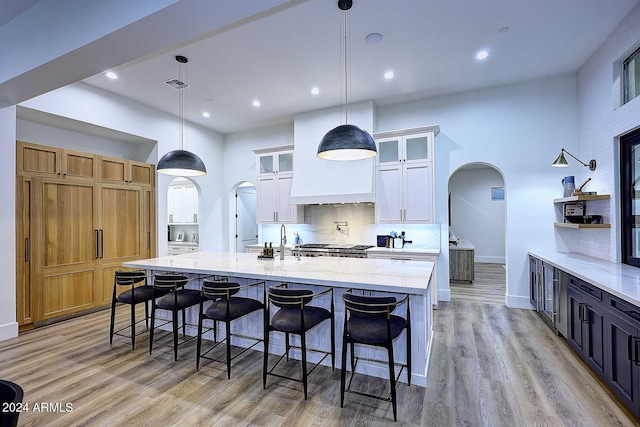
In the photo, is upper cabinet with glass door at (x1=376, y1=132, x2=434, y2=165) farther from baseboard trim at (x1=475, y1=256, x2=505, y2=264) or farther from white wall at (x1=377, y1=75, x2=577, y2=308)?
baseboard trim at (x1=475, y1=256, x2=505, y2=264)

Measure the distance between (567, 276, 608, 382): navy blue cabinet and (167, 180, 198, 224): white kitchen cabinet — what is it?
23.2 ft

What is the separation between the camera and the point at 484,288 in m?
5.91

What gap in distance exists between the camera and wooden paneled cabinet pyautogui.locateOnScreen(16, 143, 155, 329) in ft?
12.7

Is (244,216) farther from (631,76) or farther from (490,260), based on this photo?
(490,260)

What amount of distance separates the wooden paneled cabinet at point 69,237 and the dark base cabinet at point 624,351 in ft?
19.9

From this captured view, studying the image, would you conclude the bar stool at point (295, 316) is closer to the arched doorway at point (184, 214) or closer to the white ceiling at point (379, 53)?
the white ceiling at point (379, 53)

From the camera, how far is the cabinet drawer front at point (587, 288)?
2.43m

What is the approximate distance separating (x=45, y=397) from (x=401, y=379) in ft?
9.51

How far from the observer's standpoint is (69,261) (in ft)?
14.1

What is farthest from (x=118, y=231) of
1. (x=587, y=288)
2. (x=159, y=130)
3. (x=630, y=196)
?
(x=630, y=196)

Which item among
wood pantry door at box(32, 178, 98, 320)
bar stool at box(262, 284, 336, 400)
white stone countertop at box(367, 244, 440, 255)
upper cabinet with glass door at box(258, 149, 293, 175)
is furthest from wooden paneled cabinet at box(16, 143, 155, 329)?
white stone countertop at box(367, 244, 440, 255)

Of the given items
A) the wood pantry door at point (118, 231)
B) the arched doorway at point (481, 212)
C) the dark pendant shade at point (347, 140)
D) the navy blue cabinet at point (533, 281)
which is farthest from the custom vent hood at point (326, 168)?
the arched doorway at point (481, 212)

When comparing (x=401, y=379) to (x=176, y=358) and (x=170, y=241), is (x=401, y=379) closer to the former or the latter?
(x=176, y=358)

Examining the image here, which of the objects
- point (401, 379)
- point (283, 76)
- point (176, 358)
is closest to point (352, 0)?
point (283, 76)
